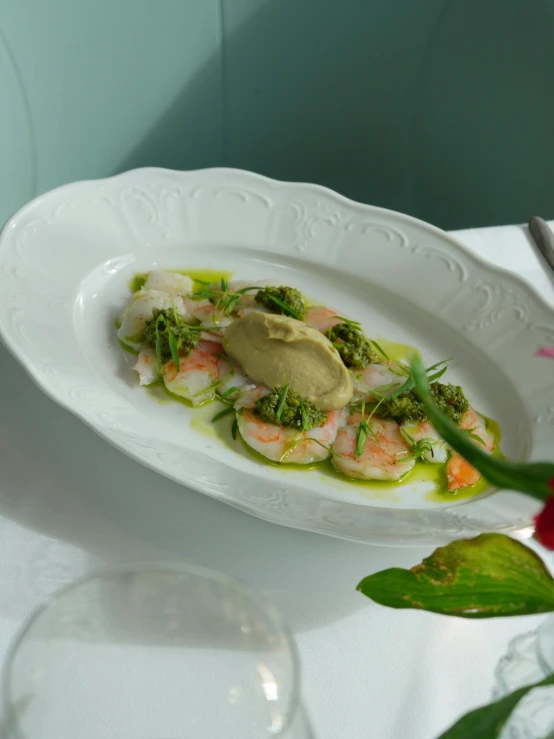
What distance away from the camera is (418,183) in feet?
9.52

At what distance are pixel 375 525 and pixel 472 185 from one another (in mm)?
2196

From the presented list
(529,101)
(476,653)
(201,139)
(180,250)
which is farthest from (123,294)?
(529,101)

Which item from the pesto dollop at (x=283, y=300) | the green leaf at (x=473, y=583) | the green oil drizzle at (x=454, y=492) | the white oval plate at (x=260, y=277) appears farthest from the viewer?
the pesto dollop at (x=283, y=300)

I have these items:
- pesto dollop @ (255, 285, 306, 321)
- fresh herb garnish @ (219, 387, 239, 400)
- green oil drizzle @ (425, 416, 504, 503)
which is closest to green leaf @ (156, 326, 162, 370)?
fresh herb garnish @ (219, 387, 239, 400)

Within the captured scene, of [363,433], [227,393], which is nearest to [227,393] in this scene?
[227,393]

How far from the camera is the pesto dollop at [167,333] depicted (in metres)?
1.22

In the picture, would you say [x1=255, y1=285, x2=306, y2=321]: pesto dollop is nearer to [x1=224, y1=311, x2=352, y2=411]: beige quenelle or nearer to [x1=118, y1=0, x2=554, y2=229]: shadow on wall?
[x1=224, y1=311, x2=352, y2=411]: beige quenelle

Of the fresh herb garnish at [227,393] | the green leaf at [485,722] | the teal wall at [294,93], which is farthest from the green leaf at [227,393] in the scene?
the teal wall at [294,93]

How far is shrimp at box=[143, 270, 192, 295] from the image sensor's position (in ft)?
4.43

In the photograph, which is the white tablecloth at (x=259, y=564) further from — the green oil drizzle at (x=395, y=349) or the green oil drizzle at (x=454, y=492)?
the green oil drizzle at (x=395, y=349)

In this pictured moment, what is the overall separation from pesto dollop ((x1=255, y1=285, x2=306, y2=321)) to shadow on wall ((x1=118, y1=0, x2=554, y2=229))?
1541 mm

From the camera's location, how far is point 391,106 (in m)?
2.78

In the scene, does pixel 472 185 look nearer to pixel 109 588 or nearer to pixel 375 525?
pixel 375 525

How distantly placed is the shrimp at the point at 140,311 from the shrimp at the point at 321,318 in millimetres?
222
